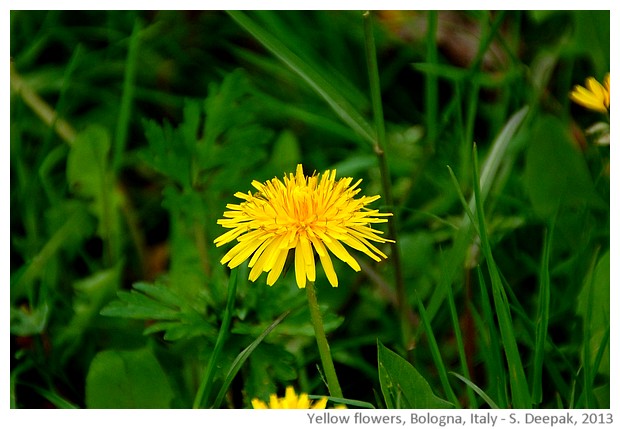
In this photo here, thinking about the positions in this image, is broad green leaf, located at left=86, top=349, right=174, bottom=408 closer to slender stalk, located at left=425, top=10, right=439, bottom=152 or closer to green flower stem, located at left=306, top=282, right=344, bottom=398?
green flower stem, located at left=306, top=282, right=344, bottom=398

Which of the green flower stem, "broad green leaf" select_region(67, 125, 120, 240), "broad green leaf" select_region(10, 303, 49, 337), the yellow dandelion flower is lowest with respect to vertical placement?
the green flower stem

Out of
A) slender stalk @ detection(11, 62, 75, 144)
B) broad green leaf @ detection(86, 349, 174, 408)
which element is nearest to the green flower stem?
broad green leaf @ detection(86, 349, 174, 408)

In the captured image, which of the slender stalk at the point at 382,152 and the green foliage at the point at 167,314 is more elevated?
the slender stalk at the point at 382,152

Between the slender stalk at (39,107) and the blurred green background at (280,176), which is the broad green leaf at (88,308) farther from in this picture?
the slender stalk at (39,107)

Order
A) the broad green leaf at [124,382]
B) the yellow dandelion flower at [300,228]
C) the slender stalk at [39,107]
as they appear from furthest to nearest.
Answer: the slender stalk at [39,107] < the broad green leaf at [124,382] < the yellow dandelion flower at [300,228]

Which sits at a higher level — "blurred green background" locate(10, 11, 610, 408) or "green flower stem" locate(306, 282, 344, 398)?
"blurred green background" locate(10, 11, 610, 408)

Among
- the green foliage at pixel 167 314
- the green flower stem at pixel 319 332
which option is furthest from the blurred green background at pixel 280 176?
the green flower stem at pixel 319 332

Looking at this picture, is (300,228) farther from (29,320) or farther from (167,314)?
(29,320)

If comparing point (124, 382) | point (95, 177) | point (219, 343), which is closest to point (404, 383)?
point (219, 343)
